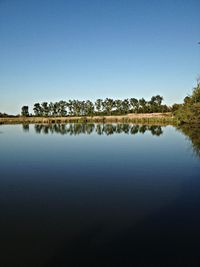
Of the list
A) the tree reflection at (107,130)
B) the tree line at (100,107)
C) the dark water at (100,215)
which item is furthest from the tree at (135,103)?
the dark water at (100,215)

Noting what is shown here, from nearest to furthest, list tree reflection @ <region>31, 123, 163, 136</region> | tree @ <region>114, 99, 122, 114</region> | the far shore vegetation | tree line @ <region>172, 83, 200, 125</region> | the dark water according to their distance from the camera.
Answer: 1. the dark water
2. tree reflection @ <region>31, 123, 163, 136</region>
3. tree line @ <region>172, 83, 200, 125</region>
4. the far shore vegetation
5. tree @ <region>114, 99, 122, 114</region>

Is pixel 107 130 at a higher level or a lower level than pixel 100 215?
lower

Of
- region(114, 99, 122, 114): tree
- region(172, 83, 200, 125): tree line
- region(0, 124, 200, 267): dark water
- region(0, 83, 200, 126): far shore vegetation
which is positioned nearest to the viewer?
region(0, 124, 200, 267): dark water

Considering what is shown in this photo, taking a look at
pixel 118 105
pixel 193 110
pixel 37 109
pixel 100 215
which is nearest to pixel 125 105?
pixel 118 105

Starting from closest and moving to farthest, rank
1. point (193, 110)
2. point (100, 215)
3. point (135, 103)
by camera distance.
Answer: point (100, 215) → point (193, 110) → point (135, 103)

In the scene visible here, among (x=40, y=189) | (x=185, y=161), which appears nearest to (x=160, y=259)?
(x=40, y=189)

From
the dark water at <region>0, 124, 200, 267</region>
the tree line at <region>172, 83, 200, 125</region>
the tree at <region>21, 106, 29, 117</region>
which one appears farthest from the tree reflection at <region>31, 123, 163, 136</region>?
the tree at <region>21, 106, 29, 117</region>

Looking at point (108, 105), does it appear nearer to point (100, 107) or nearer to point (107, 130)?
point (100, 107)

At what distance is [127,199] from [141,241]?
271cm

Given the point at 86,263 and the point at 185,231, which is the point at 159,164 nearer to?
the point at 185,231

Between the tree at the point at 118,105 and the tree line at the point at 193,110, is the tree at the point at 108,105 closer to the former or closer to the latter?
the tree at the point at 118,105

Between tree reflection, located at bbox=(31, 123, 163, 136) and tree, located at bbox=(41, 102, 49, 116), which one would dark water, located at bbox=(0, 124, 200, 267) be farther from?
tree, located at bbox=(41, 102, 49, 116)

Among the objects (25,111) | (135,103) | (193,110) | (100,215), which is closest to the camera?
(100,215)

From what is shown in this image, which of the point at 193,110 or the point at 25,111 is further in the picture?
the point at 25,111
